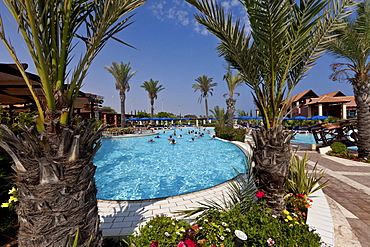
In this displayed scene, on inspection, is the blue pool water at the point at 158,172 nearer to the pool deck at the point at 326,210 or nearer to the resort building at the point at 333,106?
the pool deck at the point at 326,210

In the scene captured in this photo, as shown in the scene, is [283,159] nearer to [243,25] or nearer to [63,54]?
[243,25]

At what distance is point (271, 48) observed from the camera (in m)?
3.06

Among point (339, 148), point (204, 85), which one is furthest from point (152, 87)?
point (339, 148)

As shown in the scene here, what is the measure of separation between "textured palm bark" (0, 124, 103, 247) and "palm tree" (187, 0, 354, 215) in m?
3.07

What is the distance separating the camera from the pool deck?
2.93 m

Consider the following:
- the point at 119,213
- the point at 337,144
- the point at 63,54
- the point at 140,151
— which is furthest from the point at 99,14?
the point at 140,151

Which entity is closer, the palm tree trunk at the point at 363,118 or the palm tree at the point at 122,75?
the palm tree trunk at the point at 363,118

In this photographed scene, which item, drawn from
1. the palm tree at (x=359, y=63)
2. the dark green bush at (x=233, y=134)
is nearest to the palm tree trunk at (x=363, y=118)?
the palm tree at (x=359, y=63)

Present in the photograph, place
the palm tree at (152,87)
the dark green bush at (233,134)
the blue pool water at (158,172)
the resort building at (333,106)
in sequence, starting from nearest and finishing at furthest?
the blue pool water at (158,172)
the dark green bush at (233,134)
the resort building at (333,106)
the palm tree at (152,87)

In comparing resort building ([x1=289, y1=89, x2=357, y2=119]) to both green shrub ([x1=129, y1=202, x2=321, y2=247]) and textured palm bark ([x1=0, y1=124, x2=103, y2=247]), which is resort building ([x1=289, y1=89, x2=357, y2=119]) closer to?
green shrub ([x1=129, y1=202, x2=321, y2=247])

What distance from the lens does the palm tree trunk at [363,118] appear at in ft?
25.9

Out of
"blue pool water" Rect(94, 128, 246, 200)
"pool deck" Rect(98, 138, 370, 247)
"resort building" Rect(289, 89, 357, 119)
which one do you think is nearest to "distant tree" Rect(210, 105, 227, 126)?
"blue pool water" Rect(94, 128, 246, 200)

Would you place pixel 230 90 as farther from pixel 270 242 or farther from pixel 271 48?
pixel 270 242

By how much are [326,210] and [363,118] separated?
26.6ft
